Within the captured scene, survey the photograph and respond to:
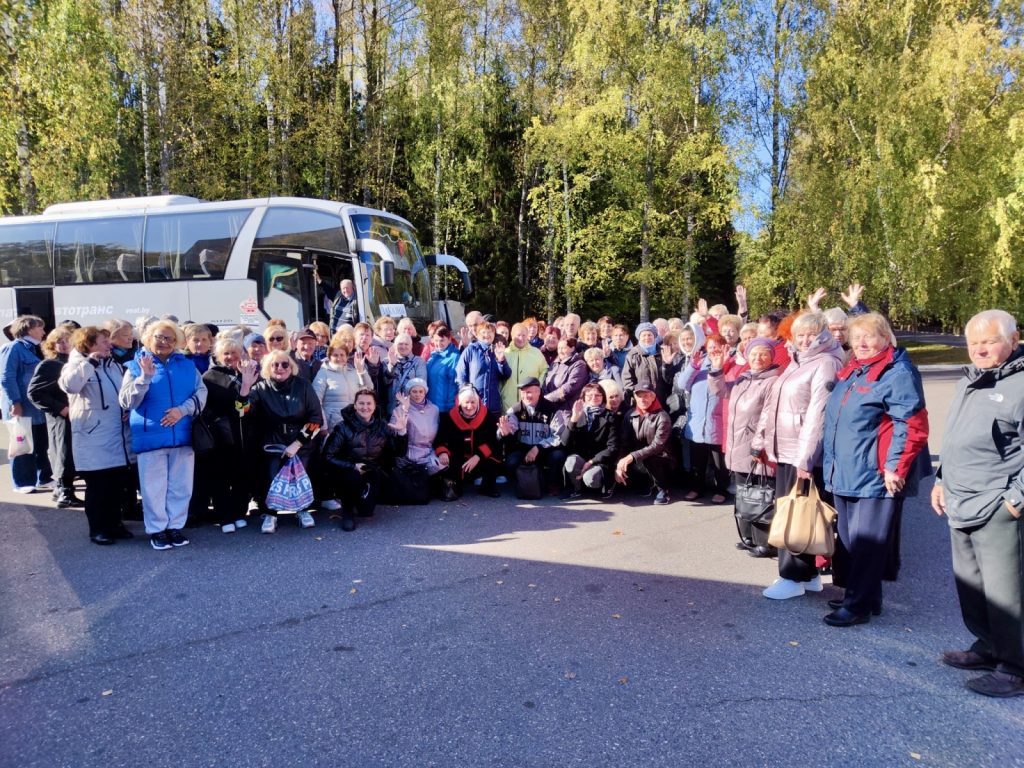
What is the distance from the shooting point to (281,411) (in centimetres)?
608

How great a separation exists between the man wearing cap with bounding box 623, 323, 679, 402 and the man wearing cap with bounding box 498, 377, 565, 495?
101cm

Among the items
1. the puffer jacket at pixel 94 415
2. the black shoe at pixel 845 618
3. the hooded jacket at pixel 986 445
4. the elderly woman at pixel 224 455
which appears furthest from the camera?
the elderly woman at pixel 224 455

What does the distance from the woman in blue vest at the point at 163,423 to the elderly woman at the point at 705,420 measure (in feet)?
15.3

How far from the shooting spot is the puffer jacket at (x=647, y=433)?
6934 millimetres

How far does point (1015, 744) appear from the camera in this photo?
2.88 metres

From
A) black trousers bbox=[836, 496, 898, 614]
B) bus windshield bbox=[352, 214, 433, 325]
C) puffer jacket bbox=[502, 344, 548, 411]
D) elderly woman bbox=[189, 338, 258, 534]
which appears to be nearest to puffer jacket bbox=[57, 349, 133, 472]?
elderly woman bbox=[189, 338, 258, 534]

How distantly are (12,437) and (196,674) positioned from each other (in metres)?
5.01

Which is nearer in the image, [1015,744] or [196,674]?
[1015,744]

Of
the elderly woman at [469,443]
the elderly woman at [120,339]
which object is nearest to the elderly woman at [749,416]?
the elderly woman at [469,443]

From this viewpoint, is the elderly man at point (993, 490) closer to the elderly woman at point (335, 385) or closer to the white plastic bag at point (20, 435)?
the elderly woman at point (335, 385)

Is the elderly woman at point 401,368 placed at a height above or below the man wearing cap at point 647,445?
above

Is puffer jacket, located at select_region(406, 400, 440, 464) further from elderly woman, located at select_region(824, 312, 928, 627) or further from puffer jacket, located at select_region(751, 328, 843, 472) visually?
elderly woman, located at select_region(824, 312, 928, 627)

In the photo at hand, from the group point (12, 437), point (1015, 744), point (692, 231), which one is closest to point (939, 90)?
point (692, 231)

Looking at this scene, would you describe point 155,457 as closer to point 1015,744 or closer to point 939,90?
point 1015,744
